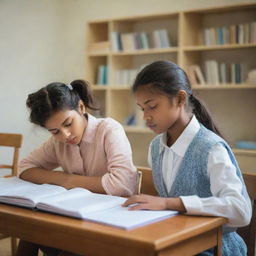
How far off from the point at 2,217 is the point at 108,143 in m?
0.66

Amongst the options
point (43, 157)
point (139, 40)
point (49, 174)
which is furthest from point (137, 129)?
point (49, 174)

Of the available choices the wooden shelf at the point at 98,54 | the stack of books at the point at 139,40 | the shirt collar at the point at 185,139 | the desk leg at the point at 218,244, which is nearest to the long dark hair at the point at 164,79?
the shirt collar at the point at 185,139

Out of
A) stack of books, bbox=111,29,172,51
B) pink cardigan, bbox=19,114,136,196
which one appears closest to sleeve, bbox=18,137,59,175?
pink cardigan, bbox=19,114,136,196

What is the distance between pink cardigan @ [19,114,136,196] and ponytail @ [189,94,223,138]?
1.12ft

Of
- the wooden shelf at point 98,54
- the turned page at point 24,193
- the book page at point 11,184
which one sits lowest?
the book page at point 11,184

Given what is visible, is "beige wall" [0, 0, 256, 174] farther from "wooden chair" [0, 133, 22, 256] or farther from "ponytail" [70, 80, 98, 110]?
"ponytail" [70, 80, 98, 110]

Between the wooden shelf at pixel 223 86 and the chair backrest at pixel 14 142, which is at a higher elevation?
the wooden shelf at pixel 223 86

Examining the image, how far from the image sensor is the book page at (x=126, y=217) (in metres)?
1.27

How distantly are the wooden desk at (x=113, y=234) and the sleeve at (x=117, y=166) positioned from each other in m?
0.46

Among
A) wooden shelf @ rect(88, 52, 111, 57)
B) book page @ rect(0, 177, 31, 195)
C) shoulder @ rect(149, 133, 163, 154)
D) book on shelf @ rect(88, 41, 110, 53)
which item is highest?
book on shelf @ rect(88, 41, 110, 53)

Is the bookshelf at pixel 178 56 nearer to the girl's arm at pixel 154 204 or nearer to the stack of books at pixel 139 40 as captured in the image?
the stack of books at pixel 139 40

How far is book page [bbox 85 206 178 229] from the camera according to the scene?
1.27 m

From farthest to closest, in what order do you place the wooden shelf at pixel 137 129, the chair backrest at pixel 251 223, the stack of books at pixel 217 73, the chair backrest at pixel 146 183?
the wooden shelf at pixel 137 129 < the stack of books at pixel 217 73 < the chair backrest at pixel 146 183 < the chair backrest at pixel 251 223

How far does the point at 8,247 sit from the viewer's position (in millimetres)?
3641
